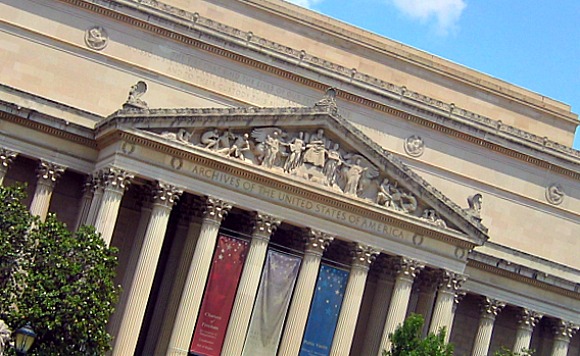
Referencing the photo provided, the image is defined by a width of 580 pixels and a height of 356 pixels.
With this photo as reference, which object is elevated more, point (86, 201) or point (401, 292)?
point (86, 201)

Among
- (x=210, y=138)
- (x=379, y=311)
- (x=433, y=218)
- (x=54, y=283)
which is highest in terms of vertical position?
(x=210, y=138)

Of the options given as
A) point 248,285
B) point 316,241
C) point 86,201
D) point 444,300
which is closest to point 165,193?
point 86,201

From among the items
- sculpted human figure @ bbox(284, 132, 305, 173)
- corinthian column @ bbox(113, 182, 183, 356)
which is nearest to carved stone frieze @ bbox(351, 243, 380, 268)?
sculpted human figure @ bbox(284, 132, 305, 173)

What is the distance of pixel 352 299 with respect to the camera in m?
53.2

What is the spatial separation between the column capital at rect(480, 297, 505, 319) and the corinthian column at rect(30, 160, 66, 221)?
2412cm

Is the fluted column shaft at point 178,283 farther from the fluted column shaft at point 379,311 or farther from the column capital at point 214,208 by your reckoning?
the fluted column shaft at point 379,311

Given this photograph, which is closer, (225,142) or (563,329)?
(225,142)

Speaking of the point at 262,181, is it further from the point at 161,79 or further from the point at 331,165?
the point at 161,79

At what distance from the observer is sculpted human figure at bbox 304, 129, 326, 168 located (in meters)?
53.0

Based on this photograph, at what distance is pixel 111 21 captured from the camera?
6234cm

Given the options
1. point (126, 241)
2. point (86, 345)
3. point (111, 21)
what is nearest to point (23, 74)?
point (111, 21)

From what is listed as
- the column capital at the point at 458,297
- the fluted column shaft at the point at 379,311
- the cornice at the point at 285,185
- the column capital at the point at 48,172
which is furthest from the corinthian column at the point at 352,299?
the column capital at the point at 48,172

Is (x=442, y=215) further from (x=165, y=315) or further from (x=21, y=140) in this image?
(x=21, y=140)

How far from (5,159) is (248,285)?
41.7 ft
